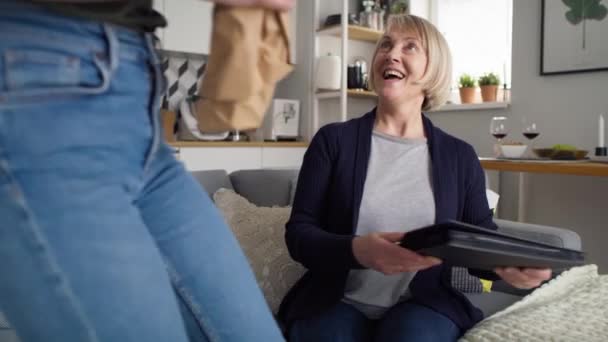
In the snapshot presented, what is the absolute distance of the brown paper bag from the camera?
2.05 ft

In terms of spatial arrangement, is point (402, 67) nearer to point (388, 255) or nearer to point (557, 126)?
point (388, 255)

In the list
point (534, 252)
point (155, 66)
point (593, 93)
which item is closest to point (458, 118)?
point (593, 93)

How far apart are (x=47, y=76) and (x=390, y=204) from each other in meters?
1.00

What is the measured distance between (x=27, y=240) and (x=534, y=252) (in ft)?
2.57

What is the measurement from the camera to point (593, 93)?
3145 mm

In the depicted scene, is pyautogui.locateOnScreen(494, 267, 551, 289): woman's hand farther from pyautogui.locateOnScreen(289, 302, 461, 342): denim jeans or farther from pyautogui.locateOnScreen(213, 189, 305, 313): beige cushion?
pyautogui.locateOnScreen(213, 189, 305, 313): beige cushion

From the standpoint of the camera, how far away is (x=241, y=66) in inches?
24.9

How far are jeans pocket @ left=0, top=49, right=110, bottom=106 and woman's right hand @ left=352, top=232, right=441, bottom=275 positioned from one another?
2.03ft

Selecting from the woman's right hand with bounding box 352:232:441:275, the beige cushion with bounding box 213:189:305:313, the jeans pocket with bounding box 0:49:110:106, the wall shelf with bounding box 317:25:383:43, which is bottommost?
the beige cushion with bounding box 213:189:305:313

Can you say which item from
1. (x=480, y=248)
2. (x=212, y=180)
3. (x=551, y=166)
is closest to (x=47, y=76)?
→ (x=480, y=248)

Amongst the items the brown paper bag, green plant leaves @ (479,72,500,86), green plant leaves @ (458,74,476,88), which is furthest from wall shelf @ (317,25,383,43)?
the brown paper bag

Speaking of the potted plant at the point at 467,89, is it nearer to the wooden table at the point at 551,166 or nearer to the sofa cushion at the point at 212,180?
the wooden table at the point at 551,166

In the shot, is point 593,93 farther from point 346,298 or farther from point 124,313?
point 124,313

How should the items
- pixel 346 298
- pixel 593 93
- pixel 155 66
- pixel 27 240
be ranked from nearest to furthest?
pixel 27 240 < pixel 155 66 < pixel 346 298 < pixel 593 93
